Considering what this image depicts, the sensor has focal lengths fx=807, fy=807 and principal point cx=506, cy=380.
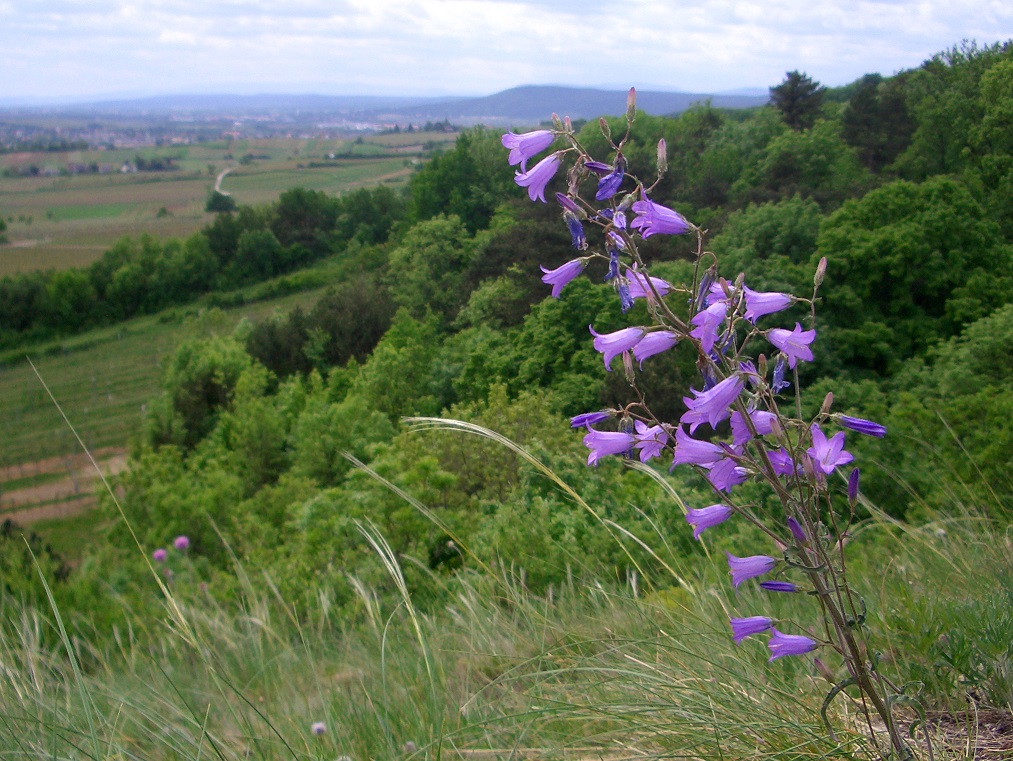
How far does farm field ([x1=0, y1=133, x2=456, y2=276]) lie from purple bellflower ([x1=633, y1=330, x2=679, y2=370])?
80.8 m

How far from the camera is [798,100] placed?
4697cm

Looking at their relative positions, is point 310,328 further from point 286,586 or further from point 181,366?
point 286,586

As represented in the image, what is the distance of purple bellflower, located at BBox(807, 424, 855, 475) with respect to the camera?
1947 mm

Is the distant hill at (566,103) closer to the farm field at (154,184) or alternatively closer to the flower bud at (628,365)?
the farm field at (154,184)

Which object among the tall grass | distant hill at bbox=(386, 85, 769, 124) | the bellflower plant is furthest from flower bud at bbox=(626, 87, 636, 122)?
distant hill at bbox=(386, 85, 769, 124)

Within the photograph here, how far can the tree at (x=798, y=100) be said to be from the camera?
46.7 metres

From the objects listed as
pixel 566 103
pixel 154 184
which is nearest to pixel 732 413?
pixel 566 103

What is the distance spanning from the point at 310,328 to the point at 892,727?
158 ft

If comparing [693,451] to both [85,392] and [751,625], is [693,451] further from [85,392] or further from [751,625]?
[85,392]

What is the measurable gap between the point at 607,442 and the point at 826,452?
1.82 ft

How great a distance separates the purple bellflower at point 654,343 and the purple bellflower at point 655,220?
0.26m

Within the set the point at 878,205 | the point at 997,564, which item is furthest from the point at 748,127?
the point at 997,564

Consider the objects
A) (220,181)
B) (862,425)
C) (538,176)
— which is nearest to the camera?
(862,425)

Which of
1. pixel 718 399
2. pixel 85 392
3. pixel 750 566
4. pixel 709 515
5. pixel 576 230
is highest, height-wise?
pixel 576 230
